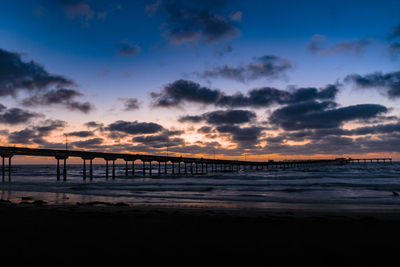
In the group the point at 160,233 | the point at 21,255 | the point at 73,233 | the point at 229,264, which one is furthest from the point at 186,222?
the point at 21,255

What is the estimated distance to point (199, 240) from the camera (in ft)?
21.5

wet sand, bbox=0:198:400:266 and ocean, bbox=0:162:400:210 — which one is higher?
wet sand, bbox=0:198:400:266

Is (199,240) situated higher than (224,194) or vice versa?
(199,240)

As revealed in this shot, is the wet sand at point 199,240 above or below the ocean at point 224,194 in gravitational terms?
above

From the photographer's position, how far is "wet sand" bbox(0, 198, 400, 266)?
209 inches

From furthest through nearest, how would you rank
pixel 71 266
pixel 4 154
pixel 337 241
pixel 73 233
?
pixel 4 154, pixel 73 233, pixel 337 241, pixel 71 266

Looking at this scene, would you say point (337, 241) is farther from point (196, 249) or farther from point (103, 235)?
point (103, 235)

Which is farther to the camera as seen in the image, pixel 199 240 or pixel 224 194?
pixel 224 194

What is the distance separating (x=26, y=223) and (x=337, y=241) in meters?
8.64

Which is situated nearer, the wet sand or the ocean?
the wet sand

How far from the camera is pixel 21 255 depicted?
515 centimetres

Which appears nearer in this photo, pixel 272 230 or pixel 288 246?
pixel 288 246

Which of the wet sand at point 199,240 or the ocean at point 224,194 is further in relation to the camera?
the ocean at point 224,194

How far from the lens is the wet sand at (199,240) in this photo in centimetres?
531
